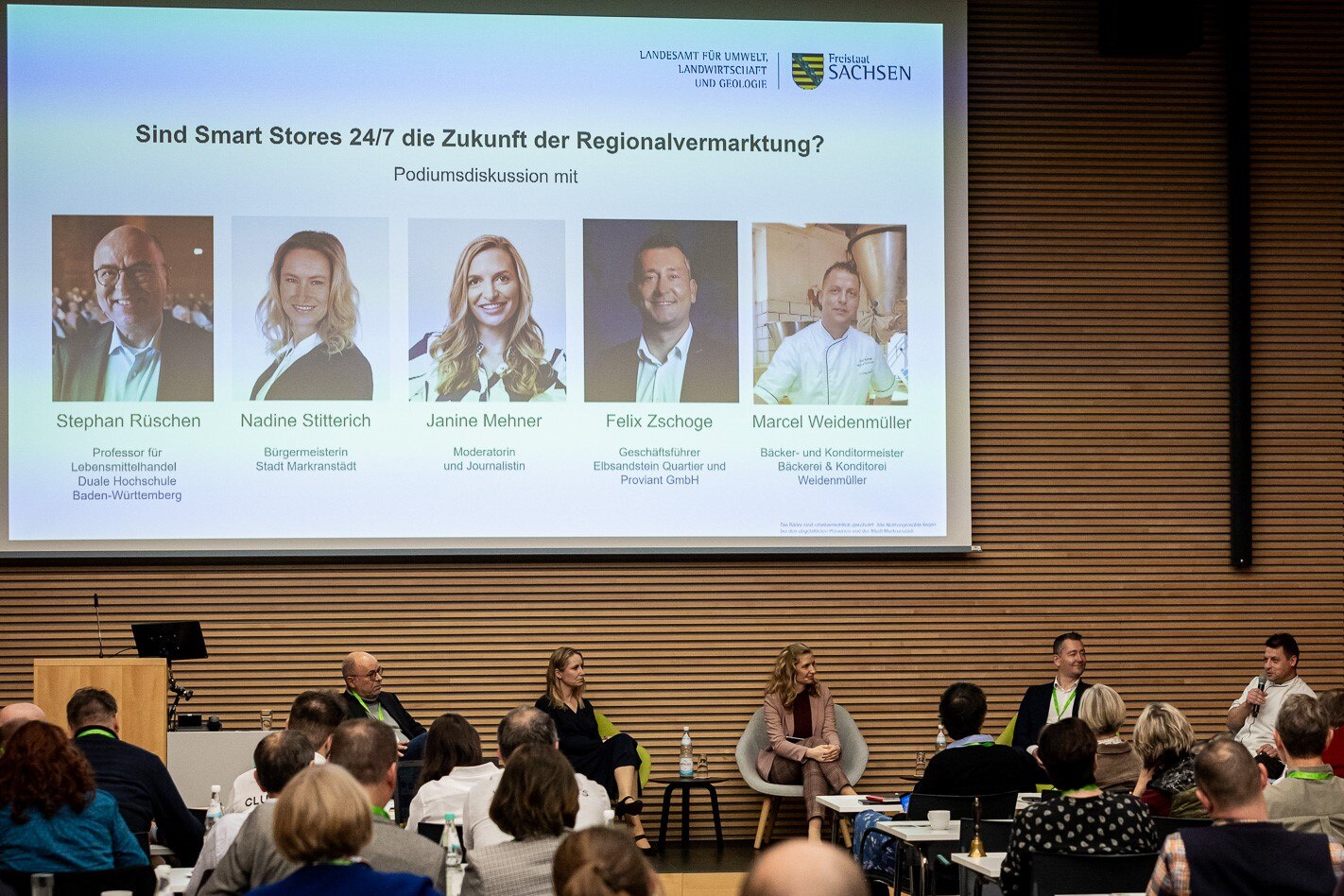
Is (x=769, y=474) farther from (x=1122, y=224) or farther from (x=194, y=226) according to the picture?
(x=194, y=226)

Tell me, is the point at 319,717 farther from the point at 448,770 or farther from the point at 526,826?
the point at 526,826

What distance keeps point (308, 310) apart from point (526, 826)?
5.52 meters

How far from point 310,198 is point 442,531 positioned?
2.07 m

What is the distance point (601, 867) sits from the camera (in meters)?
2.51

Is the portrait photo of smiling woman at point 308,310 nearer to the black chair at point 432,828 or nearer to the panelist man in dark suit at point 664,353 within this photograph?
the panelist man in dark suit at point 664,353

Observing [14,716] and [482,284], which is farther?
[482,284]

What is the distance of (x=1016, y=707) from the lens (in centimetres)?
894

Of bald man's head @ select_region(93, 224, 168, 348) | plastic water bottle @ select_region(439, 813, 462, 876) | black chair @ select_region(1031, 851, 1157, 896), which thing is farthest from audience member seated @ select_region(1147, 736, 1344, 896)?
bald man's head @ select_region(93, 224, 168, 348)

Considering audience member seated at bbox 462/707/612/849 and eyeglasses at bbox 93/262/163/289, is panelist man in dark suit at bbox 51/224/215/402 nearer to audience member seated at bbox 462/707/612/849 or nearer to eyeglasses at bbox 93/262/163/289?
eyeglasses at bbox 93/262/163/289

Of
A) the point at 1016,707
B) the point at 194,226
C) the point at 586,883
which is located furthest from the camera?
the point at 1016,707

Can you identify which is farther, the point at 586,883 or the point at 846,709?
the point at 846,709

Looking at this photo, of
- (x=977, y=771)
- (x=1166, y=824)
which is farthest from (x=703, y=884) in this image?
(x=1166, y=824)

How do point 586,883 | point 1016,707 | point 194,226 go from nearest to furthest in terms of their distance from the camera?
point 586,883 < point 194,226 < point 1016,707

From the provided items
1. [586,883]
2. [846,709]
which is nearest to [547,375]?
[846,709]
